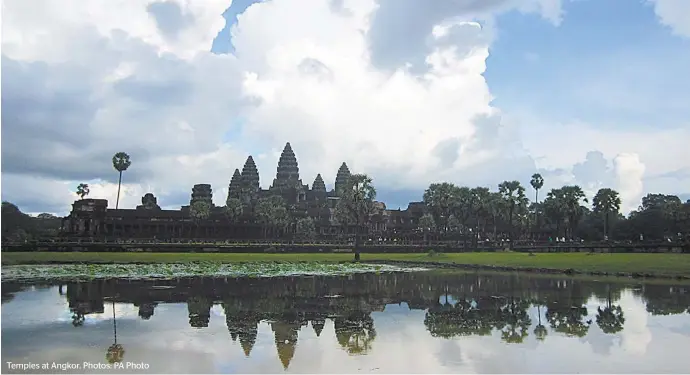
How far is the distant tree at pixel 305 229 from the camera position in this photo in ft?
359

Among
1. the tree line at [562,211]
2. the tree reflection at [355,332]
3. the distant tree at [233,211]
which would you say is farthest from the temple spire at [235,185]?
the tree reflection at [355,332]

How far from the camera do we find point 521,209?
90062 millimetres

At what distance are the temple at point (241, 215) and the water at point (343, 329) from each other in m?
48.8

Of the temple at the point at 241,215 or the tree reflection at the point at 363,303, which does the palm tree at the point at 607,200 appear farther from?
the tree reflection at the point at 363,303

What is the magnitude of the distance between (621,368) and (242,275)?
2663 centimetres

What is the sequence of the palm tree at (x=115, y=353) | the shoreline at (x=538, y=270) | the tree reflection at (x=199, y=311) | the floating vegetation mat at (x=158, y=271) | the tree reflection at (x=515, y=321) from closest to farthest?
the palm tree at (x=115, y=353), the tree reflection at (x=515, y=321), the tree reflection at (x=199, y=311), the floating vegetation mat at (x=158, y=271), the shoreline at (x=538, y=270)

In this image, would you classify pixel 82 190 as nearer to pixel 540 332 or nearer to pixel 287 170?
pixel 287 170

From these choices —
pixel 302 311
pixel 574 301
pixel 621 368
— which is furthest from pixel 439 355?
pixel 574 301

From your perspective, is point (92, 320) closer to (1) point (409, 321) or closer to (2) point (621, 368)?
(1) point (409, 321)

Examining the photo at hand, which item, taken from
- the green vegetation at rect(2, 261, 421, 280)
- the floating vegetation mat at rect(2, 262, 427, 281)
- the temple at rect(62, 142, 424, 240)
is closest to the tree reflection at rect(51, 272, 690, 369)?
the floating vegetation mat at rect(2, 262, 427, 281)

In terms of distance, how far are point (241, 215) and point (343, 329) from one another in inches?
3898

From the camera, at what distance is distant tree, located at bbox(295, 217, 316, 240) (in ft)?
359

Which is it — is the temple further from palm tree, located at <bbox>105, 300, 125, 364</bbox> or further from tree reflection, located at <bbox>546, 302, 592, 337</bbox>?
palm tree, located at <bbox>105, 300, 125, 364</bbox>

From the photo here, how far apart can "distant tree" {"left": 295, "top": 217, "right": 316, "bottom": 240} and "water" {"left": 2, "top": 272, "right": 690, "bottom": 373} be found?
81.7m
